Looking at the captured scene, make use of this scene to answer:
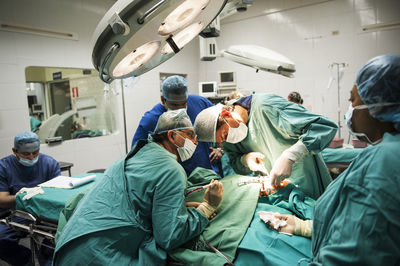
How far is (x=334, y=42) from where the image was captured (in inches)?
186

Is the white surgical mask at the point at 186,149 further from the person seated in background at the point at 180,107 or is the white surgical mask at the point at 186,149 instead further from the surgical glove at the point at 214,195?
the person seated in background at the point at 180,107

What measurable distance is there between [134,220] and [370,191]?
893 mm

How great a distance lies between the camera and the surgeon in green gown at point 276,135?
1.49m

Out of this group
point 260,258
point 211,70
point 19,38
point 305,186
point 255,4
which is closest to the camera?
point 260,258

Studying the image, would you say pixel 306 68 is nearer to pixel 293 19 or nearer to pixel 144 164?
pixel 293 19

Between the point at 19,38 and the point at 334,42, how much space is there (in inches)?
191

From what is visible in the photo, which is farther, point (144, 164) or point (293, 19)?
point (293, 19)

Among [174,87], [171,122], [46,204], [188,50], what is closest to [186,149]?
[171,122]

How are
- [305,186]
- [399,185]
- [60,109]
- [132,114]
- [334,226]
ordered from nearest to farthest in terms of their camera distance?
[399,185], [334,226], [305,186], [60,109], [132,114]

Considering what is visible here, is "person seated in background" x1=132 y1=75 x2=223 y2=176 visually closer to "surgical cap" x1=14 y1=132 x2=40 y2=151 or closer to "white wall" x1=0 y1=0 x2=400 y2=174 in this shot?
"surgical cap" x1=14 y1=132 x2=40 y2=151

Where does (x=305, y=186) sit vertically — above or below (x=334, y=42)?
below

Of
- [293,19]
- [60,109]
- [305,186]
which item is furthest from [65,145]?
[293,19]

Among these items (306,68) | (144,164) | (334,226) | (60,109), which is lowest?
(334,226)

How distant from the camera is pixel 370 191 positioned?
0.72 m
